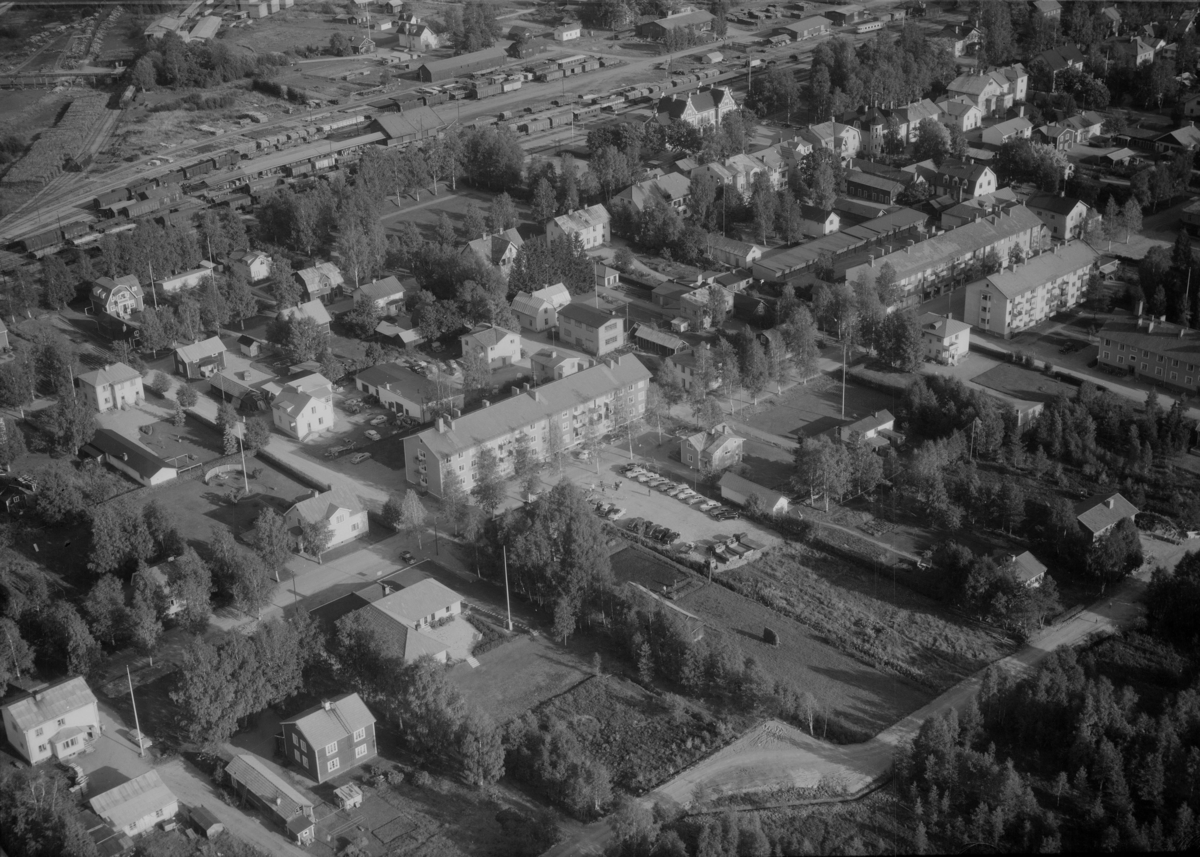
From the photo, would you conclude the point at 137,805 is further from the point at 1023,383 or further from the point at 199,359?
the point at 1023,383

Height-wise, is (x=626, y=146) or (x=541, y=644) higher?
(x=626, y=146)

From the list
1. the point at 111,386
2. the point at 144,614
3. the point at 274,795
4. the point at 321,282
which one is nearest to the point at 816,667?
the point at 274,795

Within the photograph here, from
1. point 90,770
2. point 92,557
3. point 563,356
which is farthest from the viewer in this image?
point 563,356

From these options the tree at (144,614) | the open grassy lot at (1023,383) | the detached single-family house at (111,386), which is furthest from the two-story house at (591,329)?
the tree at (144,614)

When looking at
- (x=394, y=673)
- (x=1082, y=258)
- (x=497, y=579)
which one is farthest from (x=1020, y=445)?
(x=394, y=673)

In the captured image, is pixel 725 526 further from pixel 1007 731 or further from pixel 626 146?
pixel 626 146

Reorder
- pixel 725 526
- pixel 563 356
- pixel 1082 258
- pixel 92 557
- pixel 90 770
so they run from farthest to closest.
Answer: pixel 1082 258
pixel 563 356
pixel 725 526
pixel 92 557
pixel 90 770
